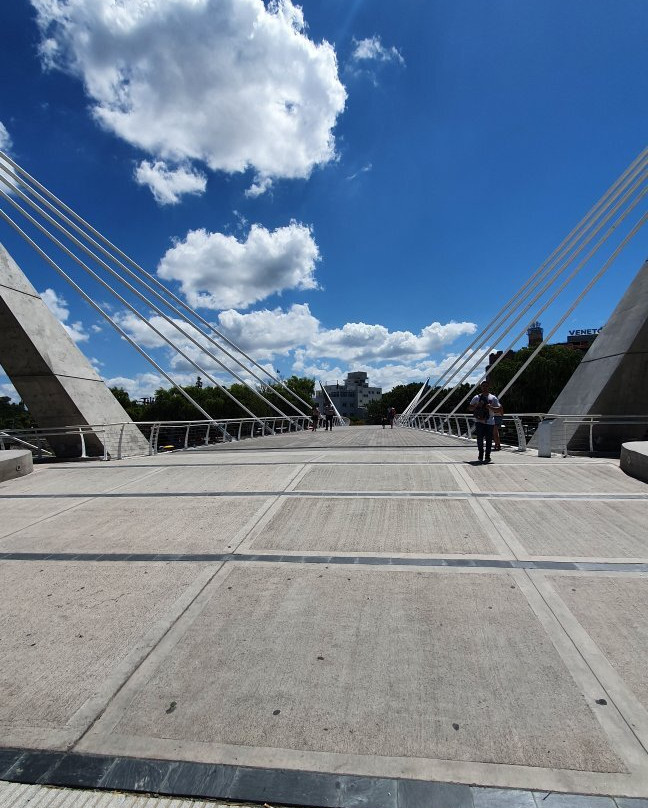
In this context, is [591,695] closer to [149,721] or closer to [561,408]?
[149,721]

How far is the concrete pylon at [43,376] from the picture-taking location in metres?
13.4

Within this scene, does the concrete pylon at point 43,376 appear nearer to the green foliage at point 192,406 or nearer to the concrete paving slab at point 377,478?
the concrete paving slab at point 377,478

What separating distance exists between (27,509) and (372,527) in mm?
4666

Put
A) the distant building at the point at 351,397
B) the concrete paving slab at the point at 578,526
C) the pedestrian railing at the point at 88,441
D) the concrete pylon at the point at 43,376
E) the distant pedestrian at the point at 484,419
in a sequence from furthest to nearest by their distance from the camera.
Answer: the distant building at the point at 351,397 → the concrete pylon at the point at 43,376 → the pedestrian railing at the point at 88,441 → the distant pedestrian at the point at 484,419 → the concrete paving slab at the point at 578,526

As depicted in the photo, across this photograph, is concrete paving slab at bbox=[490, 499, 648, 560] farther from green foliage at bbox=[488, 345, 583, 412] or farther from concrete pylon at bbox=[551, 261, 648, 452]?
green foliage at bbox=[488, 345, 583, 412]

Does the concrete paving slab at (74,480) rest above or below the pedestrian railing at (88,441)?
below

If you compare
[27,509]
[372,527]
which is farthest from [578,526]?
[27,509]

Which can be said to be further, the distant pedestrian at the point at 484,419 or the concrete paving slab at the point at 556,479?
the distant pedestrian at the point at 484,419

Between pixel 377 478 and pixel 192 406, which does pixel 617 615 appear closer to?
pixel 377 478

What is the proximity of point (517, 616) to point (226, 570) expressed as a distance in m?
2.30

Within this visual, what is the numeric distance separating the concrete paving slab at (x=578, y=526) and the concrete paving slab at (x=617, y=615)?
0.55m

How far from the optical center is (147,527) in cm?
542

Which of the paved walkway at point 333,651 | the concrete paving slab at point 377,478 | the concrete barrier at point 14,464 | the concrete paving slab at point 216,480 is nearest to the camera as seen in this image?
the paved walkway at point 333,651

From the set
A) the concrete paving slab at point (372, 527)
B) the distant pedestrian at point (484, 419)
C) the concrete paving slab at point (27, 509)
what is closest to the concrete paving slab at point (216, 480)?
the concrete paving slab at point (27, 509)
